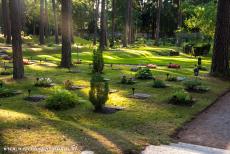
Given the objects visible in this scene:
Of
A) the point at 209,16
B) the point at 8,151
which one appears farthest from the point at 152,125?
the point at 209,16

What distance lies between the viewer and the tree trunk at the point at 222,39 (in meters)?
19.6

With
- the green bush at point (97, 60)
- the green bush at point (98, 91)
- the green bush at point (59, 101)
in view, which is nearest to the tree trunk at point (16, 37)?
the green bush at point (97, 60)

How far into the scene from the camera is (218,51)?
1986cm

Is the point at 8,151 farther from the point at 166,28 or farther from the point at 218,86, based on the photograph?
the point at 166,28

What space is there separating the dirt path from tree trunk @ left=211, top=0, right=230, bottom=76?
20.2 feet

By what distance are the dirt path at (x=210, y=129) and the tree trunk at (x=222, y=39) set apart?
20.2 feet

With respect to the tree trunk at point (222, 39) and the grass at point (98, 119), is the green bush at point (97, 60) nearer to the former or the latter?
the grass at point (98, 119)

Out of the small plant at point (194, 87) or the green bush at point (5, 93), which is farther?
the small plant at point (194, 87)

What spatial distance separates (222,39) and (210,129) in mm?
9617

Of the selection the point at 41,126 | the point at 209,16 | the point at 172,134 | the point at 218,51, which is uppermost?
the point at 209,16

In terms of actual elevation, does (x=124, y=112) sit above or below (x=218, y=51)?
below

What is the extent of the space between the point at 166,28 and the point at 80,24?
70.1ft

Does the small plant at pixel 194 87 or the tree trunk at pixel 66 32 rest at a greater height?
the tree trunk at pixel 66 32

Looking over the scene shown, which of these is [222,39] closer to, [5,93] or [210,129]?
[210,129]
